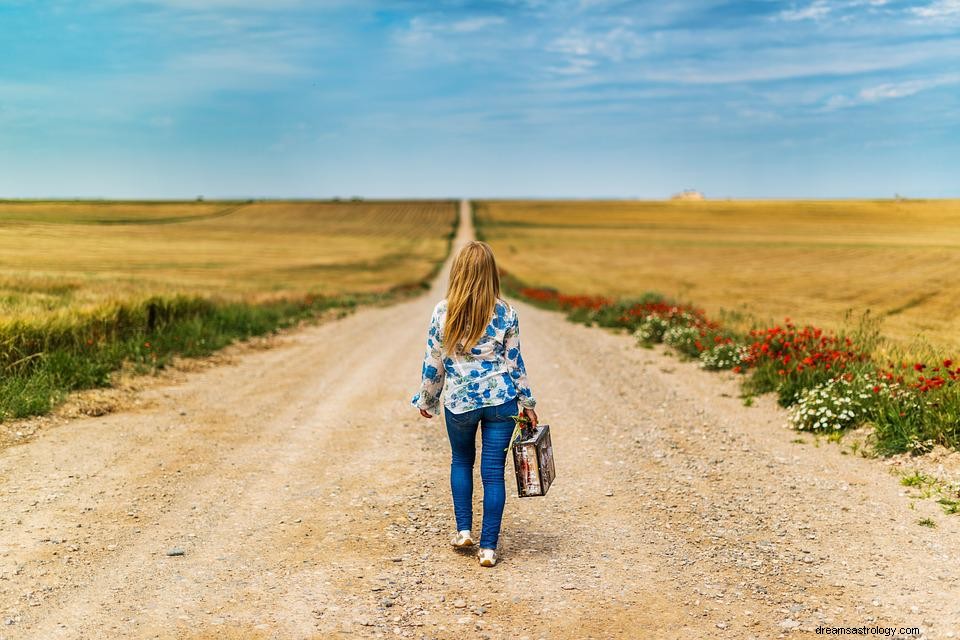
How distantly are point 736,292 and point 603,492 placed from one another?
2952 cm

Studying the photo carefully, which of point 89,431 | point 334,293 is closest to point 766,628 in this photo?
point 89,431

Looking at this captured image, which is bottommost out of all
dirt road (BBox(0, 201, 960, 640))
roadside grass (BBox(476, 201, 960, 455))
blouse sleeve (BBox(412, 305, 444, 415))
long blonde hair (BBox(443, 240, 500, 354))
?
dirt road (BBox(0, 201, 960, 640))

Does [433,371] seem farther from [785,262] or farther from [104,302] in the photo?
[785,262]

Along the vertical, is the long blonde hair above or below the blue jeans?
above

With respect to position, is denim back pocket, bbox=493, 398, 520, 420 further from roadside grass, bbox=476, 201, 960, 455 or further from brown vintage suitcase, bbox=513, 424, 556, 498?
roadside grass, bbox=476, 201, 960, 455

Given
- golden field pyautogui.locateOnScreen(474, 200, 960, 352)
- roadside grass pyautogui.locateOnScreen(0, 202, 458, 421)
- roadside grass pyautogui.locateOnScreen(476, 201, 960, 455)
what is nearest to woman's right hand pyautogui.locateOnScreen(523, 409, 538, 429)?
roadside grass pyautogui.locateOnScreen(476, 201, 960, 455)

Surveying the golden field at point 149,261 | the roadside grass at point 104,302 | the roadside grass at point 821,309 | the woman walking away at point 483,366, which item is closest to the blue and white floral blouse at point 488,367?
the woman walking away at point 483,366

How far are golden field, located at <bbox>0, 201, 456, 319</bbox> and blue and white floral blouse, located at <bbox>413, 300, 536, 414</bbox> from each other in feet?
27.7

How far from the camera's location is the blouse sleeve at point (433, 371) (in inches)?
211

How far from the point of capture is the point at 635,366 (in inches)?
544

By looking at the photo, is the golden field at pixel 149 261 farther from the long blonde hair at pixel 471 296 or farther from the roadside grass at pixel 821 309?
the roadside grass at pixel 821 309

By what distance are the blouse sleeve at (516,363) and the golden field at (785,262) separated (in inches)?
333

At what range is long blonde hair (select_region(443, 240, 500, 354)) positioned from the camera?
5172 millimetres

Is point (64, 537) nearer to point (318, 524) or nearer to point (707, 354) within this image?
point (318, 524)
